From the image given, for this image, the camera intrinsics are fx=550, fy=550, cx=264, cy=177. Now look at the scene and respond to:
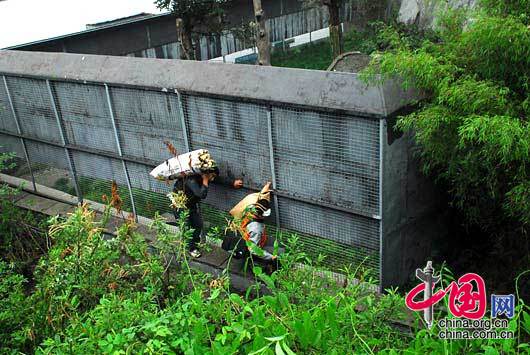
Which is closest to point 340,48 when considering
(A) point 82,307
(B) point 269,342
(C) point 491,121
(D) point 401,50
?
(D) point 401,50

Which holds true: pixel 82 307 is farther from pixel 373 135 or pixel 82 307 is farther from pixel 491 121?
pixel 491 121

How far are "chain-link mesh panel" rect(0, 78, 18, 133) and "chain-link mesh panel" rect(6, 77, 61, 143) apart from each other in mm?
158

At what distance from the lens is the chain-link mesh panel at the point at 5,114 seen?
→ 8281 mm

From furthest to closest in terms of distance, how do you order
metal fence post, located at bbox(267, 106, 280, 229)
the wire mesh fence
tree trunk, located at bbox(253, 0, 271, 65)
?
tree trunk, located at bbox(253, 0, 271, 65) < metal fence post, located at bbox(267, 106, 280, 229) < the wire mesh fence

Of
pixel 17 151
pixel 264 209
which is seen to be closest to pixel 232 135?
pixel 264 209

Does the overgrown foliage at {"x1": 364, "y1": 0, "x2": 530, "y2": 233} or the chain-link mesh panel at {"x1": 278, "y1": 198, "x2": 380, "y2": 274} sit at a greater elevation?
the overgrown foliage at {"x1": 364, "y1": 0, "x2": 530, "y2": 233}

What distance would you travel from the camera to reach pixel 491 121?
4199 mm

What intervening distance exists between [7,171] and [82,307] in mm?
5731

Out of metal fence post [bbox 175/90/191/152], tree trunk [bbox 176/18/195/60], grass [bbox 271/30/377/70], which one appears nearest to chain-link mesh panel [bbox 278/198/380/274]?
metal fence post [bbox 175/90/191/152]

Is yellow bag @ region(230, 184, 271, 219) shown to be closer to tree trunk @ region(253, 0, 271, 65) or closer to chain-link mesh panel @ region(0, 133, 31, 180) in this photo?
chain-link mesh panel @ region(0, 133, 31, 180)

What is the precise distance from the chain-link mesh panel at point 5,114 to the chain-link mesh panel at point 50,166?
0.39 m

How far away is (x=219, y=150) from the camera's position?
21.1 feet

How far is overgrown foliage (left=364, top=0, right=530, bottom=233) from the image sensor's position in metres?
4.27

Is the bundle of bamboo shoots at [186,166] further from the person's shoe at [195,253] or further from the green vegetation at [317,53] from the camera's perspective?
the green vegetation at [317,53]
